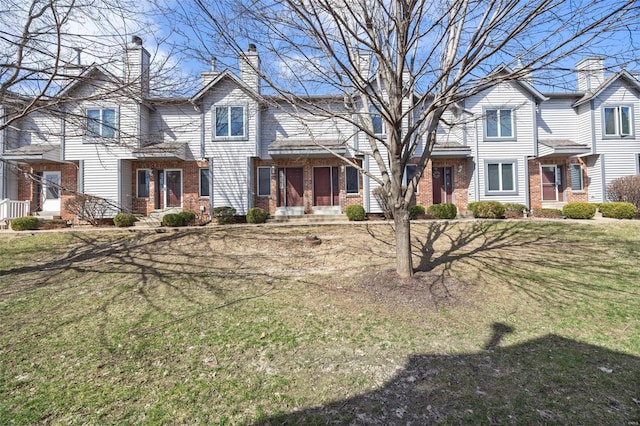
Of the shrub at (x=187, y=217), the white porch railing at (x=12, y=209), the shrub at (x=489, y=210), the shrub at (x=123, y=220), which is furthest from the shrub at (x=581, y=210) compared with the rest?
the white porch railing at (x=12, y=209)

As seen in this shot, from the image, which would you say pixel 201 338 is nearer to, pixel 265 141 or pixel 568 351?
pixel 568 351

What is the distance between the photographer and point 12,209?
16234mm

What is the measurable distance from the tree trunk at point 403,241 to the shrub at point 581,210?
38.7 ft

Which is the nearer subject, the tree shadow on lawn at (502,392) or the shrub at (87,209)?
the tree shadow on lawn at (502,392)

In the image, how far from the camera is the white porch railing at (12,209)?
625 inches

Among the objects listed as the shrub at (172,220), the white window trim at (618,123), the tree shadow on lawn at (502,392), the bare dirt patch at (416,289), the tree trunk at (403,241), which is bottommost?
the tree shadow on lawn at (502,392)

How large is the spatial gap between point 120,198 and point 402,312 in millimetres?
16475

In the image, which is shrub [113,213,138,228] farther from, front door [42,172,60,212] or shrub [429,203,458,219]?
shrub [429,203,458,219]

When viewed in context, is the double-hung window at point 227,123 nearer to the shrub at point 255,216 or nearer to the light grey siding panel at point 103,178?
the shrub at point 255,216

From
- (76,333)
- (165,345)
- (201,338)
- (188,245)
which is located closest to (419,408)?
(201,338)

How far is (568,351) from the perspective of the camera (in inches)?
167

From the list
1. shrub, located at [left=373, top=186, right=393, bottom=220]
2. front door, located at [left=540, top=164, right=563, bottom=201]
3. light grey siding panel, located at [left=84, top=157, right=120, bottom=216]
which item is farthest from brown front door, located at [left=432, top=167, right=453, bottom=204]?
light grey siding panel, located at [left=84, top=157, right=120, bottom=216]

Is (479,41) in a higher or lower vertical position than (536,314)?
higher

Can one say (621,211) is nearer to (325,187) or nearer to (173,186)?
(325,187)
